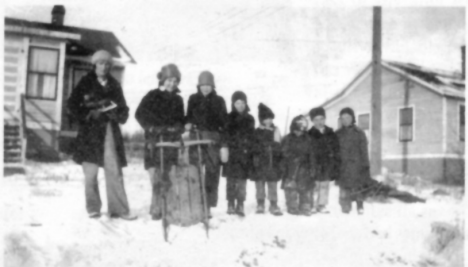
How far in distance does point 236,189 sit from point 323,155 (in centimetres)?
82

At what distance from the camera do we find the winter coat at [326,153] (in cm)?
472

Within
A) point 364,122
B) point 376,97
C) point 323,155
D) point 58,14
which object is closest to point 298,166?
point 323,155

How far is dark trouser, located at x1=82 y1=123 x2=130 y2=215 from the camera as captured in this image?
392cm

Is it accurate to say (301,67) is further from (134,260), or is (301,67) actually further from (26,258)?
(26,258)

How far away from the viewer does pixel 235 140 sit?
14.5ft

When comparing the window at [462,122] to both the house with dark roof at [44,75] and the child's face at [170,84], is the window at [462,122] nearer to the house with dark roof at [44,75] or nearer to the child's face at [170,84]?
the child's face at [170,84]

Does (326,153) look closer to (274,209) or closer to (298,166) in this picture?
(298,166)

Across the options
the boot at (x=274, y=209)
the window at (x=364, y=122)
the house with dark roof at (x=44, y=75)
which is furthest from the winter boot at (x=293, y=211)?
the house with dark roof at (x=44, y=75)

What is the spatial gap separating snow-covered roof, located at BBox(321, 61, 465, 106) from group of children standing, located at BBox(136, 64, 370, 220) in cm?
37

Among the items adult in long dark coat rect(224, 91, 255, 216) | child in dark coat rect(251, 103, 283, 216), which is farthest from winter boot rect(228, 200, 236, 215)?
child in dark coat rect(251, 103, 283, 216)

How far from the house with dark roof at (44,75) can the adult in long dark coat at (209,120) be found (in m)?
0.69

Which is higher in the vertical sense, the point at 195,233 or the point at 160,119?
the point at 160,119

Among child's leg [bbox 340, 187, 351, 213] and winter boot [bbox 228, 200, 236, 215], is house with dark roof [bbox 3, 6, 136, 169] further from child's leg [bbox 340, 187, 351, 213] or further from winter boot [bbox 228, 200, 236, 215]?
child's leg [bbox 340, 187, 351, 213]

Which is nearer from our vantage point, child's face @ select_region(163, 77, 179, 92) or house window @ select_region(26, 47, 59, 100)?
child's face @ select_region(163, 77, 179, 92)
